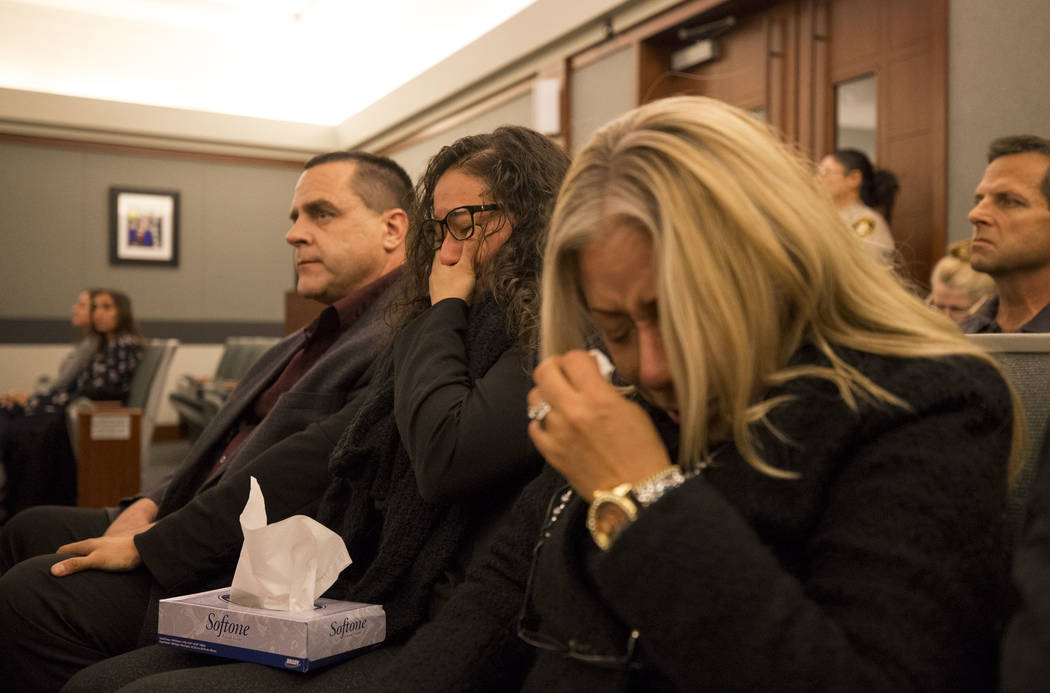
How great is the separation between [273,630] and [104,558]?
2.30ft

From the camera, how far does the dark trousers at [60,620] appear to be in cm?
160

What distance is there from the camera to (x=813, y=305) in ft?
2.86

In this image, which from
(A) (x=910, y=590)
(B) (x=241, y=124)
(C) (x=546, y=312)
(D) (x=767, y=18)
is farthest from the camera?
(B) (x=241, y=124)

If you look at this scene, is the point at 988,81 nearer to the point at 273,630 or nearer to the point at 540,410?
the point at 540,410

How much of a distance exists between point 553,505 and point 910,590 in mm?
422

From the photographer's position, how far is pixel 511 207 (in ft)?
5.01

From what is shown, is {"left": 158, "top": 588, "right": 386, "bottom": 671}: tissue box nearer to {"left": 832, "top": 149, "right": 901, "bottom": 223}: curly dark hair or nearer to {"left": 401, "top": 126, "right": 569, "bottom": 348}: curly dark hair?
{"left": 401, "top": 126, "right": 569, "bottom": 348}: curly dark hair

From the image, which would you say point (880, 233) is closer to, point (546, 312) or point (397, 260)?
point (397, 260)

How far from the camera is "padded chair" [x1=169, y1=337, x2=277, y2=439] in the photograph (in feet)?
21.8

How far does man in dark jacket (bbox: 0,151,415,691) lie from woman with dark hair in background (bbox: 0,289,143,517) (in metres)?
3.06

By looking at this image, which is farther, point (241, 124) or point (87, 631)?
point (241, 124)

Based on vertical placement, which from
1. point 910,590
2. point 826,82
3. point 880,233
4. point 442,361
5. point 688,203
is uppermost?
point 826,82

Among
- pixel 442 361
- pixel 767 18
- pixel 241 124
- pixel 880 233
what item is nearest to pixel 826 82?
pixel 767 18

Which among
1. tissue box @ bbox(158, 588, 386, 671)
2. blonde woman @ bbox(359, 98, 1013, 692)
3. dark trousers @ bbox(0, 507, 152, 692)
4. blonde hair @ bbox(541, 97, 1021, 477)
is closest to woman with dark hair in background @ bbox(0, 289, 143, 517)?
dark trousers @ bbox(0, 507, 152, 692)
